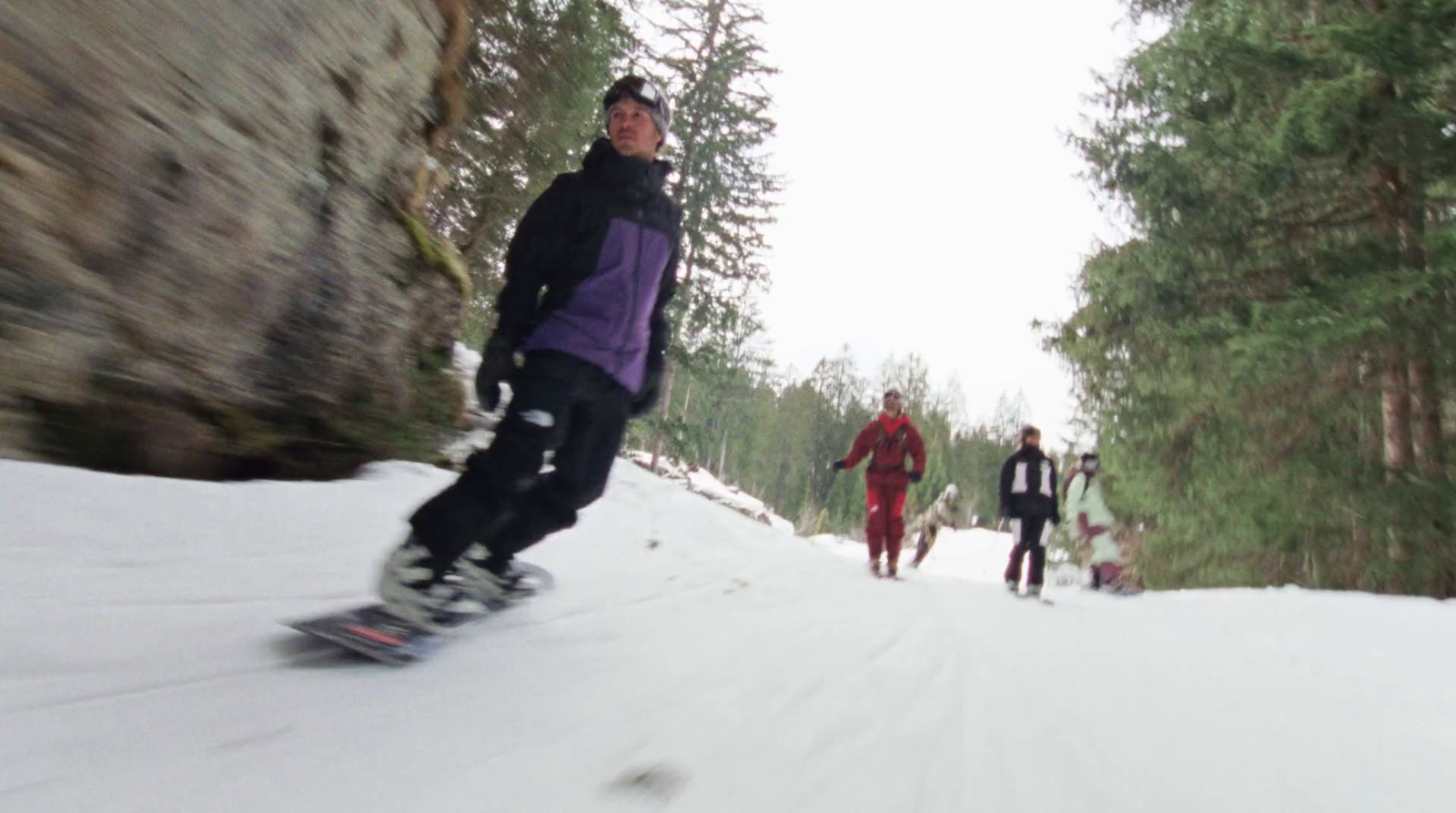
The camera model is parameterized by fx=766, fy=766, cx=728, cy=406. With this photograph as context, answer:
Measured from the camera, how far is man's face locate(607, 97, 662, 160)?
8.38 feet

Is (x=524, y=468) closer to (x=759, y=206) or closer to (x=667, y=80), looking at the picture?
(x=667, y=80)

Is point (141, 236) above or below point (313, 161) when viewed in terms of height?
below

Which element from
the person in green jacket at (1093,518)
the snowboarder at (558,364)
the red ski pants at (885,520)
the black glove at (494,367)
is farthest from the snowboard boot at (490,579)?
the person in green jacket at (1093,518)

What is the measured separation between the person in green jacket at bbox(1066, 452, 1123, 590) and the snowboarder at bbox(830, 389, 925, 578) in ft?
10.3

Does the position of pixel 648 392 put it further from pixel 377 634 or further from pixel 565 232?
pixel 377 634

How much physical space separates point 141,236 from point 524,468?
1.70m

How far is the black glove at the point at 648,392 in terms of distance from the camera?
2803 millimetres

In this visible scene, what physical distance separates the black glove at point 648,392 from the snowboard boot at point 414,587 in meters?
0.89

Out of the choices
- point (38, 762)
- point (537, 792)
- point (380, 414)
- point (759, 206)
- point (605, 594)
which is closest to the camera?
point (38, 762)

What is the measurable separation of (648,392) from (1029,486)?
6.46 meters

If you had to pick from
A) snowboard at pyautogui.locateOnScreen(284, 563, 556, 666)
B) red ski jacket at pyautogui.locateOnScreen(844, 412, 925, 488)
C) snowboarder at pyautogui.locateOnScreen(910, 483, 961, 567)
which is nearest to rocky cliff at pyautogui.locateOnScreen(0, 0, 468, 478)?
snowboard at pyautogui.locateOnScreen(284, 563, 556, 666)

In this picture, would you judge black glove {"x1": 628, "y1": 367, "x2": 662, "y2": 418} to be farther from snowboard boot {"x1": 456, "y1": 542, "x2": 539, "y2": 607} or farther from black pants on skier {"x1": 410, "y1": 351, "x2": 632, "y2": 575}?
snowboard boot {"x1": 456, "y1": 542, "x2": 539, "y2": 607}

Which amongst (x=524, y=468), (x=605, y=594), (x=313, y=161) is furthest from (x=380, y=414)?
(x=524, y=468)

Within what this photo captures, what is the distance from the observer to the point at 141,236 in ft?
8.80
